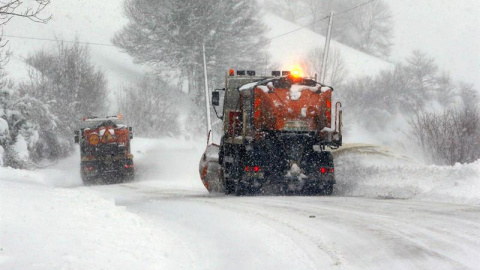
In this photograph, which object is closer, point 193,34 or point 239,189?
point 239,189

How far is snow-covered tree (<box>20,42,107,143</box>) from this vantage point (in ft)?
123

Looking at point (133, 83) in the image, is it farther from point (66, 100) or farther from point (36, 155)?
point (36, 155)

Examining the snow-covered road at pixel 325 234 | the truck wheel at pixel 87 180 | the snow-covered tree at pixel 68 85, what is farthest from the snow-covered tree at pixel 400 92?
the snow-covered road at pixel 325 234

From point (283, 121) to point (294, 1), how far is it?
10523 cm

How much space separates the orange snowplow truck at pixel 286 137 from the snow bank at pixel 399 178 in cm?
139

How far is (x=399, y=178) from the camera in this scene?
15555 mm

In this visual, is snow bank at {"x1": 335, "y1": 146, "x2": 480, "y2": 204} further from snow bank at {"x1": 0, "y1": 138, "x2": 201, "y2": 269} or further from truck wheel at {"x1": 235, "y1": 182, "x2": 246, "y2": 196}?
snow bank at {"x1": 0, "y1": 138, "x2": 201, "y2": 269}

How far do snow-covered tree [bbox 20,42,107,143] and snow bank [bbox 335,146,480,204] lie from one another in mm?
23304

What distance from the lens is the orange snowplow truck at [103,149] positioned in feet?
83.0

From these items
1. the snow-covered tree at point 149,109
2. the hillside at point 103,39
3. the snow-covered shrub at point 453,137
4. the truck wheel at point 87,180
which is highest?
the hillside at point 103,39

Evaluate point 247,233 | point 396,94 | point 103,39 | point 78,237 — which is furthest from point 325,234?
point 396,94

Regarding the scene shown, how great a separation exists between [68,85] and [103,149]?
15.0 metres

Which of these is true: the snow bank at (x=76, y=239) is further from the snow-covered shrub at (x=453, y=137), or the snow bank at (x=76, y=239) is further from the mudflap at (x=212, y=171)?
the snow-covered shrub at (x=453, y=137)

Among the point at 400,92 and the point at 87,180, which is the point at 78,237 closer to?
the point at 87,180
